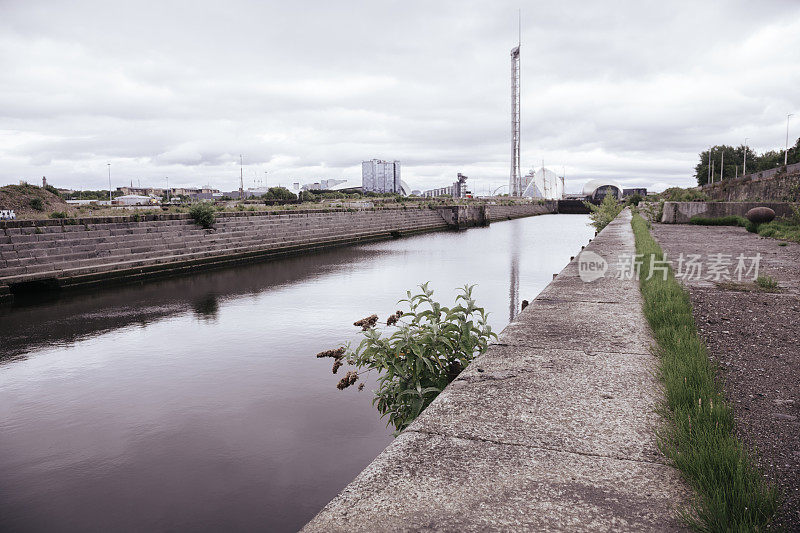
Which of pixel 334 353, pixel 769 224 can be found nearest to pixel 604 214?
pixel 769 224

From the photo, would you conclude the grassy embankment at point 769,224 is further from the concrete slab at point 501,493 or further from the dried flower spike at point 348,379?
the concrete slab at point 501,493

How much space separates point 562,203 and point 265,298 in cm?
9547

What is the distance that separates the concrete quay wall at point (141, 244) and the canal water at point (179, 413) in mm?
1489

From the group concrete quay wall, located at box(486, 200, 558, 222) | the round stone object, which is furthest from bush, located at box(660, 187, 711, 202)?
concrete quay wall, located at box(486, 200, 558, 222)

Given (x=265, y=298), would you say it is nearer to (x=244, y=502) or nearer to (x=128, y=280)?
(x=128, y=280)

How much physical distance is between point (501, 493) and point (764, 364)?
9.86ft

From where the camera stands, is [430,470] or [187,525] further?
[187,525]

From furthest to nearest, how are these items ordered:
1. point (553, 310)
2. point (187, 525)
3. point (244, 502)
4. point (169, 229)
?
point (169, 229)
point (553, 310)
point (244, 502)
point (187, 525)

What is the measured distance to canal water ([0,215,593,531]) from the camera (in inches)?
163

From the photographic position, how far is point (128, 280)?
15406 millimetres

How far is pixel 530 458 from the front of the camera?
2.36 metres

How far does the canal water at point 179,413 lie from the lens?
413 centimetres

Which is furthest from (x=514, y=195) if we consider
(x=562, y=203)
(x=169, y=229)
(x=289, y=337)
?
(x=289, y=337)

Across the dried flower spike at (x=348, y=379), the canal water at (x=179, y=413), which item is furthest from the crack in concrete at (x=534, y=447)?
the canal water at (x=179, y=413)
